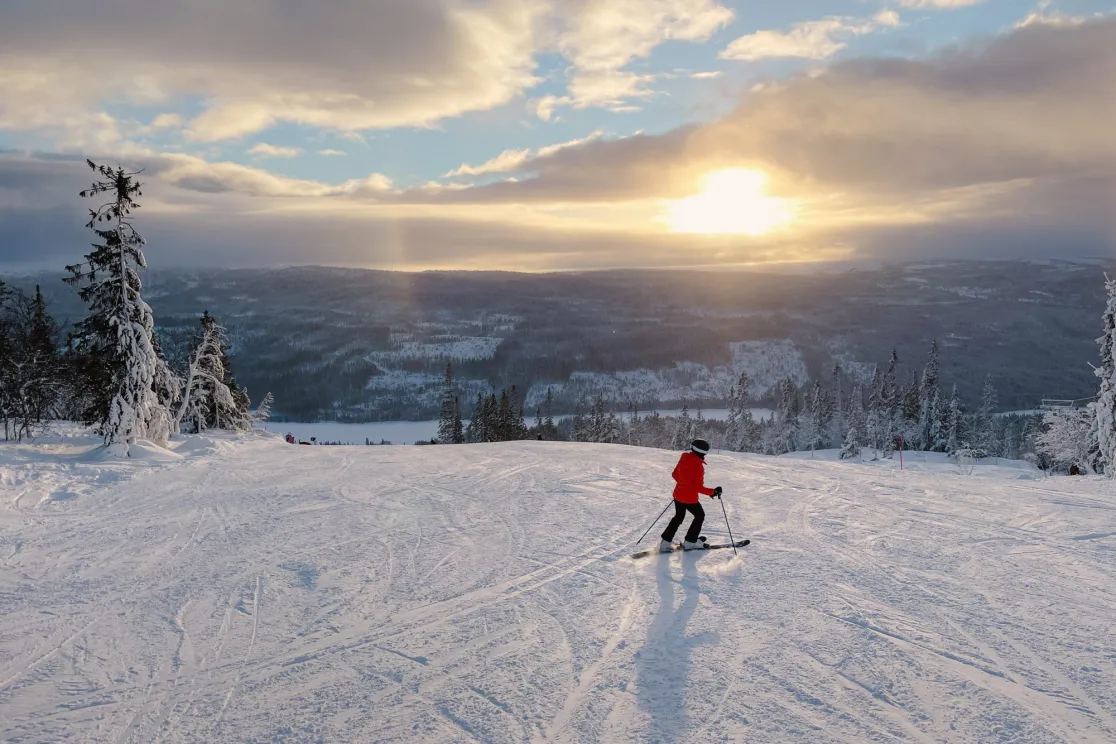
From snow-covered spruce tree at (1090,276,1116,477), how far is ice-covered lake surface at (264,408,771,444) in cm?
11248

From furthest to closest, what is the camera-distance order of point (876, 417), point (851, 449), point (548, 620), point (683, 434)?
point (683, 434)
point (876, 417)
point (851, 449)
point (548, 620)

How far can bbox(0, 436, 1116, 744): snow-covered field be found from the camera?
5.37m

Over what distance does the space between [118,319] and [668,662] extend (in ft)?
73.6

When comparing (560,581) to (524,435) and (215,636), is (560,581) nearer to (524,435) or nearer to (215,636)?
(215,636)

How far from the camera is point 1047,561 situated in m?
9.45

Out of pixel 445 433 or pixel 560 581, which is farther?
pixel 445 433

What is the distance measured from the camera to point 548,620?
741cm

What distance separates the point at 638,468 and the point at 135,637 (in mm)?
13484

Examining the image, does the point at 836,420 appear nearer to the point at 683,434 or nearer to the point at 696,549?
the point at 683,434

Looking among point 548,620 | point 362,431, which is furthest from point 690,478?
point 362,431

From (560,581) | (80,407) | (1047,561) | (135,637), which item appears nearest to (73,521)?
(135,637)

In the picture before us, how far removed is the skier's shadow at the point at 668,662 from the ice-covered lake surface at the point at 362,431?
12256 cm

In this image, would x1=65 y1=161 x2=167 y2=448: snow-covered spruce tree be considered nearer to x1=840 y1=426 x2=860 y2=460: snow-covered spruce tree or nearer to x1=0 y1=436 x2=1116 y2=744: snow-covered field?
x1=0 y1=436 x2=1116 y2=744: snow-covered field

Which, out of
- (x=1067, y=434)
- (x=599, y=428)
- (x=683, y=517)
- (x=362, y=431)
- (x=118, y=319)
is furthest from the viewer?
(x=362, y=431)
